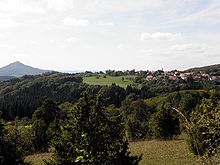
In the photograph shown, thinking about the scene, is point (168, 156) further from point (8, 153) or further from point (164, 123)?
point (8, 153)

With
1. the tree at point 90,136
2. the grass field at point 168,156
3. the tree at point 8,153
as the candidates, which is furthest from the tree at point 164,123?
the tree at point 90,136

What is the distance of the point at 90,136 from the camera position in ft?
38.4

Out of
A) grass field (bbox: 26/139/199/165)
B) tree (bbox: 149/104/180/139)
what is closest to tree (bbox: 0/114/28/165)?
grass field (bbox: 26/139/199/165)

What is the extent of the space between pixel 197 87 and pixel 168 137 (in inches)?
4748

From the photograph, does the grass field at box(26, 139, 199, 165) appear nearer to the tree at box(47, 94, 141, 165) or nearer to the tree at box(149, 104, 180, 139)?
the tree at box(149, 104, 180, 139)

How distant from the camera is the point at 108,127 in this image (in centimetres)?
1235

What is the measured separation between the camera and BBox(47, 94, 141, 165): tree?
37.8ft

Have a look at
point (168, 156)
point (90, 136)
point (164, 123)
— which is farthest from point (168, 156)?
point (90, 136)

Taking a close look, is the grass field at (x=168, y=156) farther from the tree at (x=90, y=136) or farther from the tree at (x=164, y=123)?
the tree at (x=90, y=136)

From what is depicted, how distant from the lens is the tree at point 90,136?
454 inches

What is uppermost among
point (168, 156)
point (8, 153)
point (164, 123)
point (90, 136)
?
point (90, 136)

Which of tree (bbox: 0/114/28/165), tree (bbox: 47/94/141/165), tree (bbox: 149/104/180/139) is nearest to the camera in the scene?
tree (bbox: 47/94/141/165)

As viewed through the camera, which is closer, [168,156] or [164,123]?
[168,156]

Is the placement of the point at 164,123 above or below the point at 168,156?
above
